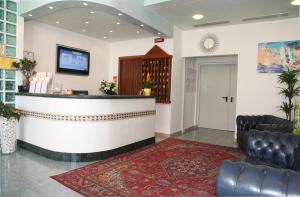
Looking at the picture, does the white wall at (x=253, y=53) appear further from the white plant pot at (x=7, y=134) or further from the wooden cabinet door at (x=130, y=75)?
the white plant pot at (x=7, y=134)

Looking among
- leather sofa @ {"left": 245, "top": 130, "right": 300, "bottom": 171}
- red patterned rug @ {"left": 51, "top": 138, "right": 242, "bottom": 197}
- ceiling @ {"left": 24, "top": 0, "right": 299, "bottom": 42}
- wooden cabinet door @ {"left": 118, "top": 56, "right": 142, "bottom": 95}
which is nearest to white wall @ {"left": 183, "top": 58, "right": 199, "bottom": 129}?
ceiling @ {"left": 24, "top": 0, "right": 299, "bottom": 42}

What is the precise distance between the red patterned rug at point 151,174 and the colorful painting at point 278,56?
7.23 ft

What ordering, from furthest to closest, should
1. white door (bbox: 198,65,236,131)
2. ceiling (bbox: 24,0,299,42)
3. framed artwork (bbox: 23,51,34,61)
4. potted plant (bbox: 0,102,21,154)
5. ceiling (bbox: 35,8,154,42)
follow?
white door (bbox: 198,65,236,131), framed artwork (bbox: 23,51,34,61), ceiling (bbox: 35,8,154,42), ceiling (bbox: 24,0,299,42), potted plant (bbox: 0,102,21,154)

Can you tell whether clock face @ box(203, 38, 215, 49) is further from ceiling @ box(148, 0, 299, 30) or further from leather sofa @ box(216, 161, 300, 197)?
leather sofa @ box(216, 161, 300, 197)

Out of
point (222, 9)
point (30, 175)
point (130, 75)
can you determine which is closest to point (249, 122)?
point (222, 9)

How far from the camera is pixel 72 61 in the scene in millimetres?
6121

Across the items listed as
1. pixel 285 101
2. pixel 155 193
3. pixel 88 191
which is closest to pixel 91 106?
pixel 88 191

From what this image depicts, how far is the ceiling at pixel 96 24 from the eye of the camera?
15.5 feet

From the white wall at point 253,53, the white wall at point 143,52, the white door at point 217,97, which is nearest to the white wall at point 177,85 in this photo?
the white wall at point 143,52

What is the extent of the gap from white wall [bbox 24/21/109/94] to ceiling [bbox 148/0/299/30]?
8.63 ft

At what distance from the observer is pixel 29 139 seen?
4215 mm

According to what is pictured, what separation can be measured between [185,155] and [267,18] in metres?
3.67

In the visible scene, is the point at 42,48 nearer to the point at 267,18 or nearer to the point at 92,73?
the point at 92,73

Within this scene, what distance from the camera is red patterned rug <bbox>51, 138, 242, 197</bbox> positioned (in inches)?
107
